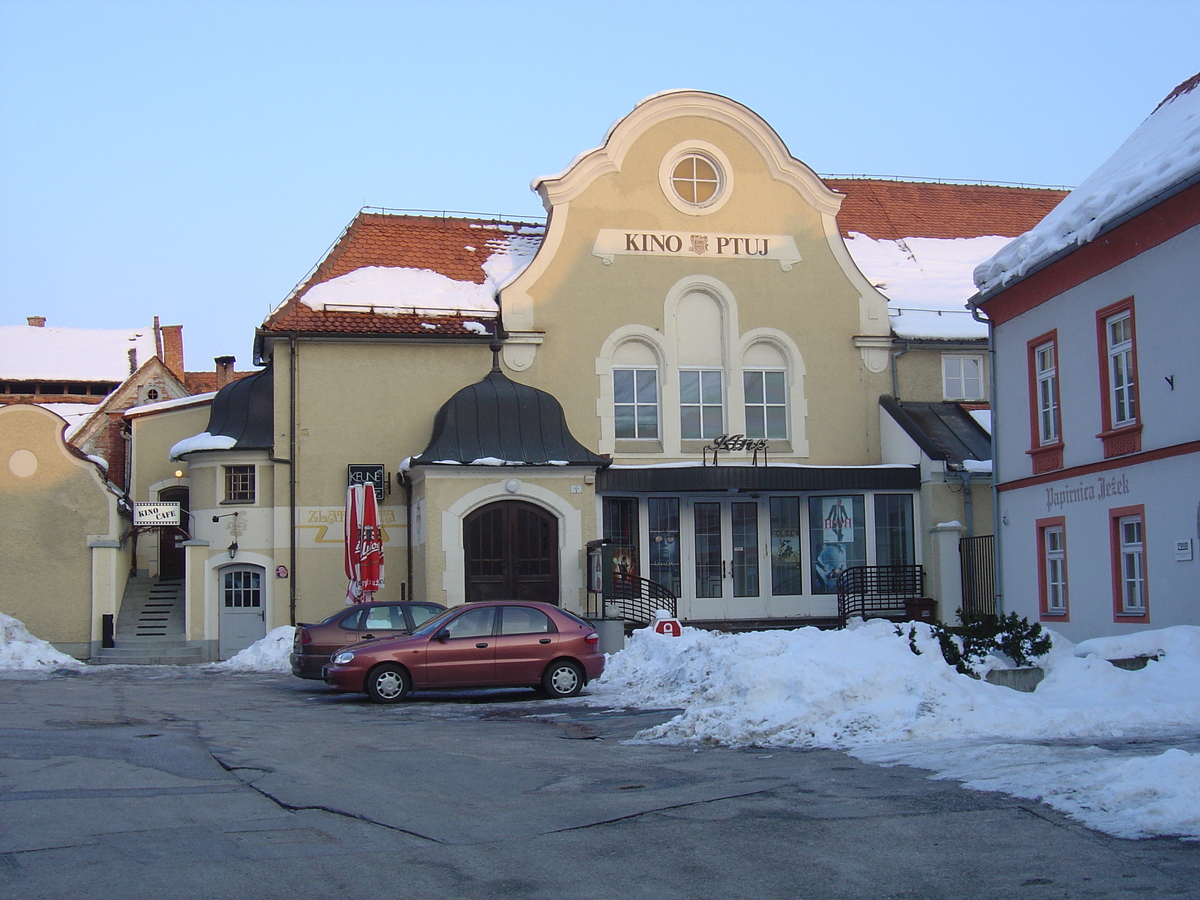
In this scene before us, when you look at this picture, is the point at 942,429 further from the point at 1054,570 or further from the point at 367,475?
the point at 367,475

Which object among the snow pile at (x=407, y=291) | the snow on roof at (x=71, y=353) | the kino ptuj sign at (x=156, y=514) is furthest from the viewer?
the snow on roof at (x=71, y=353)

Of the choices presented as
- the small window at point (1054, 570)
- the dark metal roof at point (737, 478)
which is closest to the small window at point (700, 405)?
the dark metal roof at point (737, 478)

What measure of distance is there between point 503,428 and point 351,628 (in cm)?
819

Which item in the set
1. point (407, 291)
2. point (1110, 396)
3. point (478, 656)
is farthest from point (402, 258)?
point (1110, 396)

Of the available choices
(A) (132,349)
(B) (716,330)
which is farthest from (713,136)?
(A) (132,349)

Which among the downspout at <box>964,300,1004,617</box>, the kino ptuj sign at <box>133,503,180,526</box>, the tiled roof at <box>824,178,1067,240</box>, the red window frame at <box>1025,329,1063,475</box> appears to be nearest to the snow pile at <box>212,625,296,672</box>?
the kino ptuj sign at <box>133,503,180,526</box>

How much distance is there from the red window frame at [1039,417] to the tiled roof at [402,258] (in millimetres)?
12482

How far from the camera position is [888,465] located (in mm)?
29469

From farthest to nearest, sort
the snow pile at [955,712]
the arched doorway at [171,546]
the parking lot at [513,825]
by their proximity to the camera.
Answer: the arched doorway at [171,546]
the snow pile at [955,712]
the parking lot at [513,825]

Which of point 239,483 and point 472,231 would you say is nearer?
point 239,483

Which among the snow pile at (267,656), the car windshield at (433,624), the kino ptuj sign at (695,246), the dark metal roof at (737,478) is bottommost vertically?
the snow pile at (267,656)

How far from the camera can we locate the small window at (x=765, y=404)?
1195 inches

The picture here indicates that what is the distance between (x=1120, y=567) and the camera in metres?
18.9

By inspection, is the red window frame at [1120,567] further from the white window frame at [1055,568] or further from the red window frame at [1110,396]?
A: the white window frame at [1055,568]
